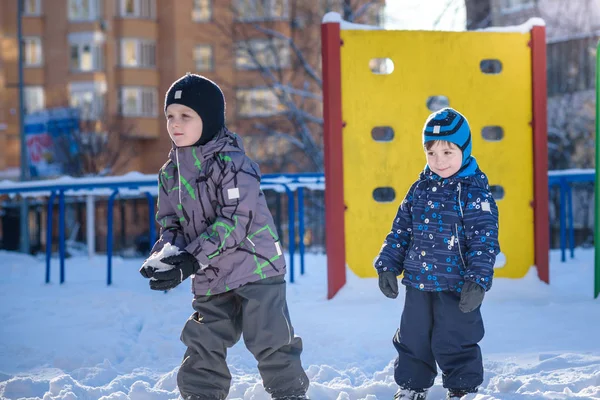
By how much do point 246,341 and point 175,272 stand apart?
0.45 m

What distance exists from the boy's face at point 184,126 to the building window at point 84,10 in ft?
103

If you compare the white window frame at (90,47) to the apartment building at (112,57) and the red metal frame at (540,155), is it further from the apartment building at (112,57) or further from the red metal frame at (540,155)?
the red metal frame at (540,155)

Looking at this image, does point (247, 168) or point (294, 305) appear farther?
point (294, 305)

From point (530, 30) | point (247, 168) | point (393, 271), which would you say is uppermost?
point (530, 30)

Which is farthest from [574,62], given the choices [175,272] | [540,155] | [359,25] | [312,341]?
[175,272]

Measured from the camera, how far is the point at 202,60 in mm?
33000

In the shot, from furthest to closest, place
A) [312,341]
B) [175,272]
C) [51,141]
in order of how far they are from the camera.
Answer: [51,141] → [312,341] → [175,272]

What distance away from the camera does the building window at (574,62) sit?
20.0 metres

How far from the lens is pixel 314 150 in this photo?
51.2 ft

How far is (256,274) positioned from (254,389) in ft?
2.17

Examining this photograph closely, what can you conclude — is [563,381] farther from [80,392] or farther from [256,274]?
[80,392]

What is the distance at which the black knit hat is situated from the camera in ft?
10.7

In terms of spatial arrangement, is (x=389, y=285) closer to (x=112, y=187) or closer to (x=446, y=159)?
(x=446, y=159)

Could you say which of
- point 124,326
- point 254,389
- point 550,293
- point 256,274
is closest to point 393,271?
point 256,274
